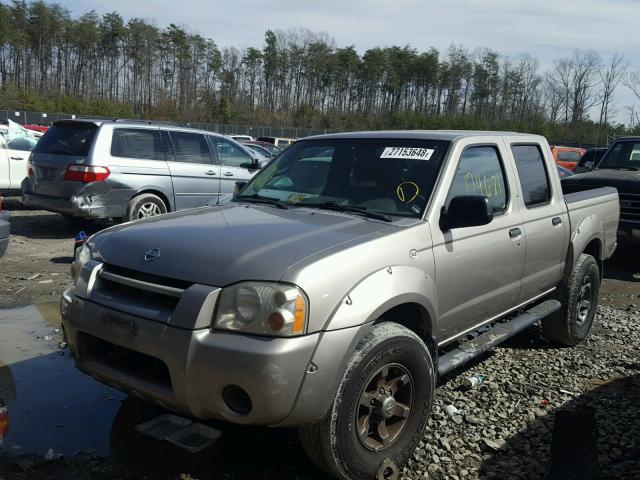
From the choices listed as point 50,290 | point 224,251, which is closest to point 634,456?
point 224,251

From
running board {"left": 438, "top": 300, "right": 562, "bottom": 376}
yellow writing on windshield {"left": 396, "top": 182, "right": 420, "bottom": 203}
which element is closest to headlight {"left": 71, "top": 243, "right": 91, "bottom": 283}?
yellow writing on windshield {"left": 396, "top": 182, "right": 420, "bottom": 203}

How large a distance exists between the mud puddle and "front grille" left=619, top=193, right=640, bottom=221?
7.82 m

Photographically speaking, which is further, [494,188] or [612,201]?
[612,201]

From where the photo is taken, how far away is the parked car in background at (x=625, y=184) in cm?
895

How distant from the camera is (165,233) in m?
3.26

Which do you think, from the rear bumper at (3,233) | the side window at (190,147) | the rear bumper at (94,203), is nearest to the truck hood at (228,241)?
the rear bumper at (3,233)

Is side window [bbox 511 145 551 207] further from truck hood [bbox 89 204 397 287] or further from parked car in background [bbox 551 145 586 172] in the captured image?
parked car in background [bbox 551 145 586 172]

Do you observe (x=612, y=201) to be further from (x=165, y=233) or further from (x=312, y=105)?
(x=312, y=105)

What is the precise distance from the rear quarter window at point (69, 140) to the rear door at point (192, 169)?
127cm

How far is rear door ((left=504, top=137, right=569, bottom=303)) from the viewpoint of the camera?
15.2ft

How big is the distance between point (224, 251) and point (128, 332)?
59 cm

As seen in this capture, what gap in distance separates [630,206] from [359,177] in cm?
652

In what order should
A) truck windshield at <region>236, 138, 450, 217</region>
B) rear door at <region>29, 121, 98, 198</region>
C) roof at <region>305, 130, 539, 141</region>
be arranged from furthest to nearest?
rear door at <region>29, 121, 98, 198</region> → roof at <region>305, 130, 539, 141</region> → truck windshield at <region>236, 138, 450, 217</region>

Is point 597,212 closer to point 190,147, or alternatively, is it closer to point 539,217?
point 539,217
